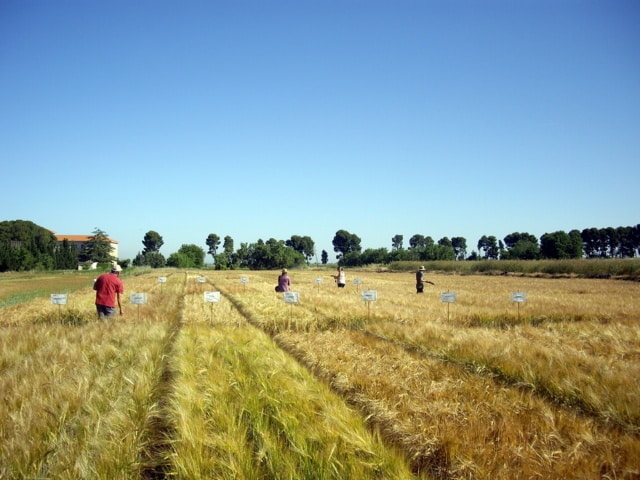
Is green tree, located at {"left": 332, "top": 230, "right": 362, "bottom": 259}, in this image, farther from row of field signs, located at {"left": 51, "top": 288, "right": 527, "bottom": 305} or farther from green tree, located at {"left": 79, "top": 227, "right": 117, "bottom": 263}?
row of field signs, located at {"left": 51, "top": 288, "right": 527, "bottom": 305}

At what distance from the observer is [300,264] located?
10725 centimetres

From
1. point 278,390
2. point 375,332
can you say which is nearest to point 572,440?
point 278,390

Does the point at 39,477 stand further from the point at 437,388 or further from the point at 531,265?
the point at 531,265

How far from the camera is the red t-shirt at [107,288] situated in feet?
38.3

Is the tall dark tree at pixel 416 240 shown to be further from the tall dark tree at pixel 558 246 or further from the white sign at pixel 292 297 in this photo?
the white sign at pixel 292 297

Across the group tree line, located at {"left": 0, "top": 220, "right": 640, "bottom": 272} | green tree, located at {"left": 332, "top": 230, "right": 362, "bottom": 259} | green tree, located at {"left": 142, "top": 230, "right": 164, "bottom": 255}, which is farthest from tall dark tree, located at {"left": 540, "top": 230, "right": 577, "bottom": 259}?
green tree, located at {"left": 142, "top": 230, "right": 164, "bottom": 255}

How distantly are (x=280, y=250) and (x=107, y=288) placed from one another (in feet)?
297

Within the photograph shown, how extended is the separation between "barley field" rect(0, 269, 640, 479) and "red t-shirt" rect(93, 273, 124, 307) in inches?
86.3

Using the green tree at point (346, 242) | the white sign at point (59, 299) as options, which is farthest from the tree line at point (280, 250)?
the white sign at point (59, 299)

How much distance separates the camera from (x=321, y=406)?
4.93 m

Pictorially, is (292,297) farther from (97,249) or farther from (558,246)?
(97,249)

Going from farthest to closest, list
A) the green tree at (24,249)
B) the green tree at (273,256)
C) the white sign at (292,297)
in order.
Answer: the green tree at (273,256), the green tree at (24,249), the white sign at (292,297)

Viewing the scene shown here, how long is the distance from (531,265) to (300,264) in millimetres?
64949

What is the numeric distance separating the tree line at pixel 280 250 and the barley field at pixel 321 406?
9363 cm
